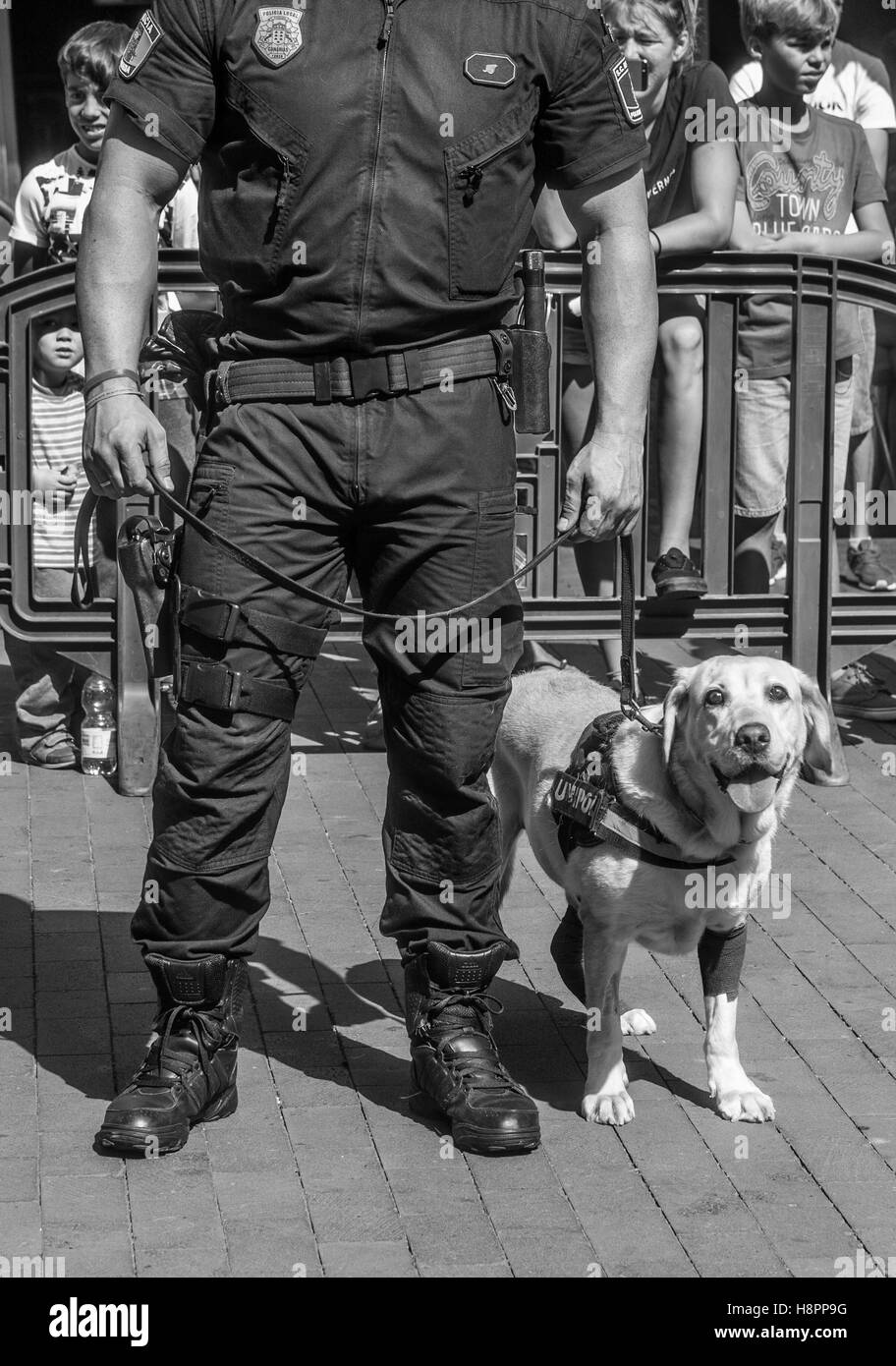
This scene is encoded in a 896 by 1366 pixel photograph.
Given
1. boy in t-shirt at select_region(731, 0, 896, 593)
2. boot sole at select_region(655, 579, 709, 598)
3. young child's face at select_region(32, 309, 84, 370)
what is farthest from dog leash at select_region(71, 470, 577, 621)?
boy in t-shirt at select_region(731, 0, 896, 593)

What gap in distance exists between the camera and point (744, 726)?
12.5 feet

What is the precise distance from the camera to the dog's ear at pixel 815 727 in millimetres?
4055

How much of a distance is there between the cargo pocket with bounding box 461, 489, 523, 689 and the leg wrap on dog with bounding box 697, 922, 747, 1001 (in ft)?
2.39

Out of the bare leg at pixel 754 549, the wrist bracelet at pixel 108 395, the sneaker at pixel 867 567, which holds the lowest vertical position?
the sneaker at pixel 867 567

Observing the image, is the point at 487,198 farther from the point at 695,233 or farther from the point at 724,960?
the point at 695,233

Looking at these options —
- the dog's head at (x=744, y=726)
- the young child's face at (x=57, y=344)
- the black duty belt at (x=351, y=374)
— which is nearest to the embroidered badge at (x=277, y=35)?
the black duty belt at (x=351, y=374)

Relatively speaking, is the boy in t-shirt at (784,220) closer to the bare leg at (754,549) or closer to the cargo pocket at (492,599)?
the bare leg at (754,549)

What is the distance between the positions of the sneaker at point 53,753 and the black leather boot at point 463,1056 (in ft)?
8.78

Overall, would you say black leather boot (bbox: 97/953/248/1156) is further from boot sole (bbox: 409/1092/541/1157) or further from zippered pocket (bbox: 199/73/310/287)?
zippered pocket (bbox: 199/73/310/287)

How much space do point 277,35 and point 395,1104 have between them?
215 cm

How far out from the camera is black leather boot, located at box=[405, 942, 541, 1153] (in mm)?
3771

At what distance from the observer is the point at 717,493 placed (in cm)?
664

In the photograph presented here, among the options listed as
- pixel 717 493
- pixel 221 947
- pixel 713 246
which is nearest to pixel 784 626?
pixel 717 493

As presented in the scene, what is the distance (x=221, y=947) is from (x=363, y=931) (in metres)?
1.23
